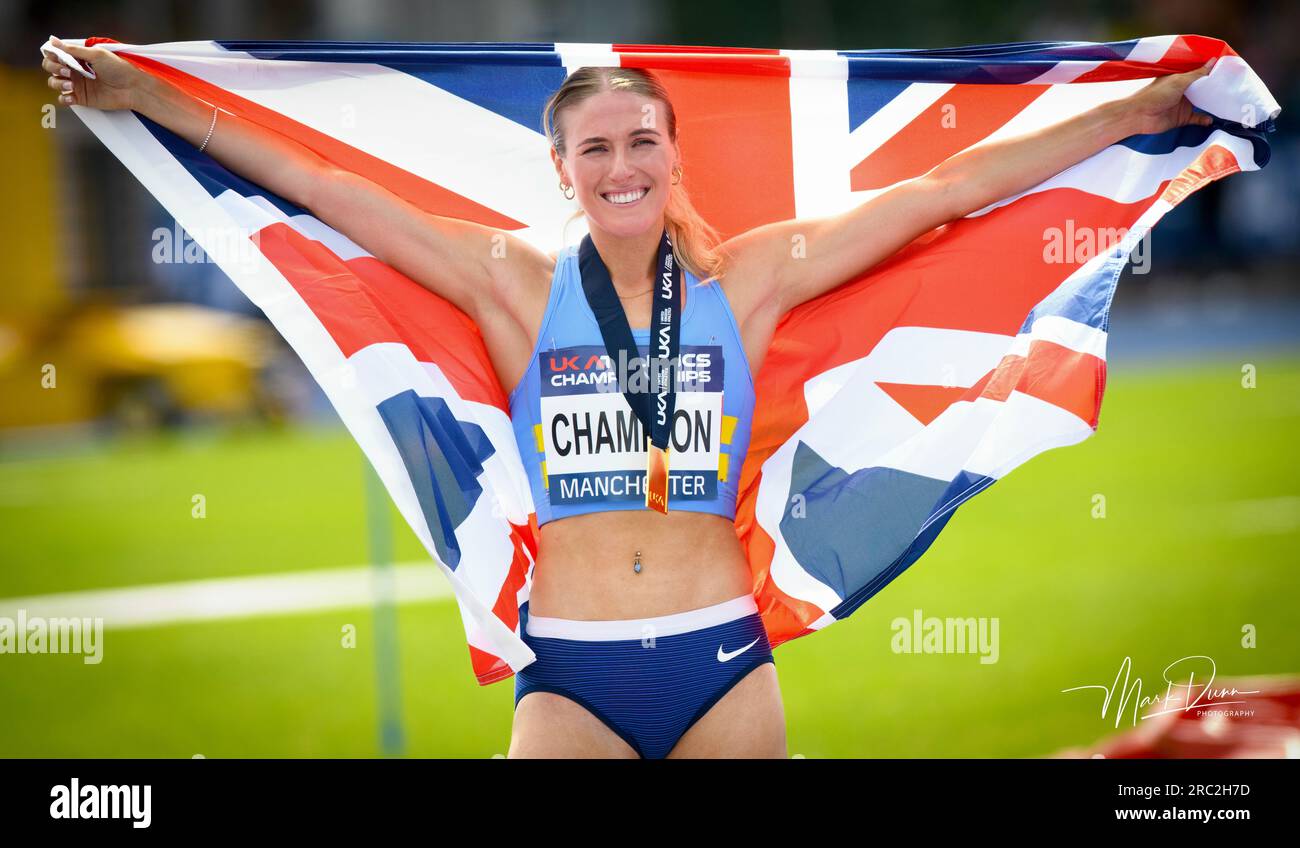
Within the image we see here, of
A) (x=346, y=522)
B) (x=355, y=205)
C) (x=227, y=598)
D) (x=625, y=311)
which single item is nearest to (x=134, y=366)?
(x=346, y=522)

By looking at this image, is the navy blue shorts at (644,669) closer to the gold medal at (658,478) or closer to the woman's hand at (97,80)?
the gold medal at (658,478)

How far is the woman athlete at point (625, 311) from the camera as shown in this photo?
3.72 meters

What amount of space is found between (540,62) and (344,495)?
38.0 ft

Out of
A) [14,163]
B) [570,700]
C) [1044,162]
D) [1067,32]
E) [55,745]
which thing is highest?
[1067,32]

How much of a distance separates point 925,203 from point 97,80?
269cm

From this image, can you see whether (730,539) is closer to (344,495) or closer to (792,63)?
(792,63)

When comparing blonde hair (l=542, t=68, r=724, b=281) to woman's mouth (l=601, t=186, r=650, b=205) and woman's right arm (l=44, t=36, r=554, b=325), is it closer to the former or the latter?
woman's mouth (l=601, t=186, r=650, b=205)

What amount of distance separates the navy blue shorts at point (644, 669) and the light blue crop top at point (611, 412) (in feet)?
1.12

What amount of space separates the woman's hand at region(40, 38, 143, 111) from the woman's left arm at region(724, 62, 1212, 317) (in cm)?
200

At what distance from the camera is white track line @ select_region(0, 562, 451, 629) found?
10133 millimetres

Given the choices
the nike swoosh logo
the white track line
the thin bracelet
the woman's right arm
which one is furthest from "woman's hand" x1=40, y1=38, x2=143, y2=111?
the white track line

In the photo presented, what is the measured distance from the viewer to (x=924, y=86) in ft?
15.2

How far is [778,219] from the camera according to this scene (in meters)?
4.65
